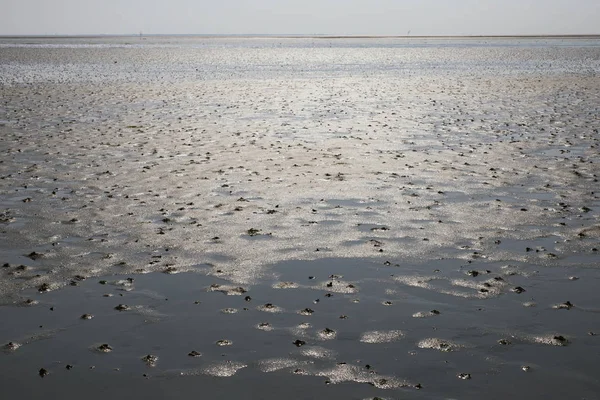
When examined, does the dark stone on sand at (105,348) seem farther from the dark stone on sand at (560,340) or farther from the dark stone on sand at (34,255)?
the dark stone on sand at (560,340)

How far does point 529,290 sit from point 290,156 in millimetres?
12105

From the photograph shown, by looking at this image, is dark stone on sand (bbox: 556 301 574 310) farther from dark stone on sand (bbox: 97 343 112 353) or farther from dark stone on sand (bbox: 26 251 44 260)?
dark stone on sand (bbox: 26 251 44 260)

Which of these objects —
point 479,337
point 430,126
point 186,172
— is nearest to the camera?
point 479,337

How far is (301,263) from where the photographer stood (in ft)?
37.4

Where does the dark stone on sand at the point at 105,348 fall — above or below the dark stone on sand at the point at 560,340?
below

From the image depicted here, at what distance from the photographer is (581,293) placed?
9969 mm

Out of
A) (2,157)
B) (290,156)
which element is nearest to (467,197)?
(290,156)

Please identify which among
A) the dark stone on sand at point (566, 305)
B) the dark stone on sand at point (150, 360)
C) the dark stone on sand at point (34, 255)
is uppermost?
the dark stone on sand at point (566, 305)

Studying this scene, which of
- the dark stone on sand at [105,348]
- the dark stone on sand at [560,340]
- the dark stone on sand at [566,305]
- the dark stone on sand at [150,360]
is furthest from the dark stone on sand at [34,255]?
the dark stone on sand at [566,305]

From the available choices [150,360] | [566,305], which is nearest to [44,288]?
[150,360]

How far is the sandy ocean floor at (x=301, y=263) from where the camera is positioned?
A: 760 centimetres

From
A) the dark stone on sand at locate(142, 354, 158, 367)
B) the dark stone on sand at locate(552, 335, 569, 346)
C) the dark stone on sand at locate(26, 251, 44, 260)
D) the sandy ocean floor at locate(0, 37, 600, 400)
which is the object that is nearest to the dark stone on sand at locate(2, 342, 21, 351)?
the sandy ocean floor at locate(0, 37, 600, 400)

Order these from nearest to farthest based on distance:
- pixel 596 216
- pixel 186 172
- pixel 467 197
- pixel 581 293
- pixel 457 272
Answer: pixel 581 293
pixel 457 272
pixel 596 216
pixel 467 197
pixel 186 172

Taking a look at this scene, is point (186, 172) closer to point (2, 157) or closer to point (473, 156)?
point (2, 157)
